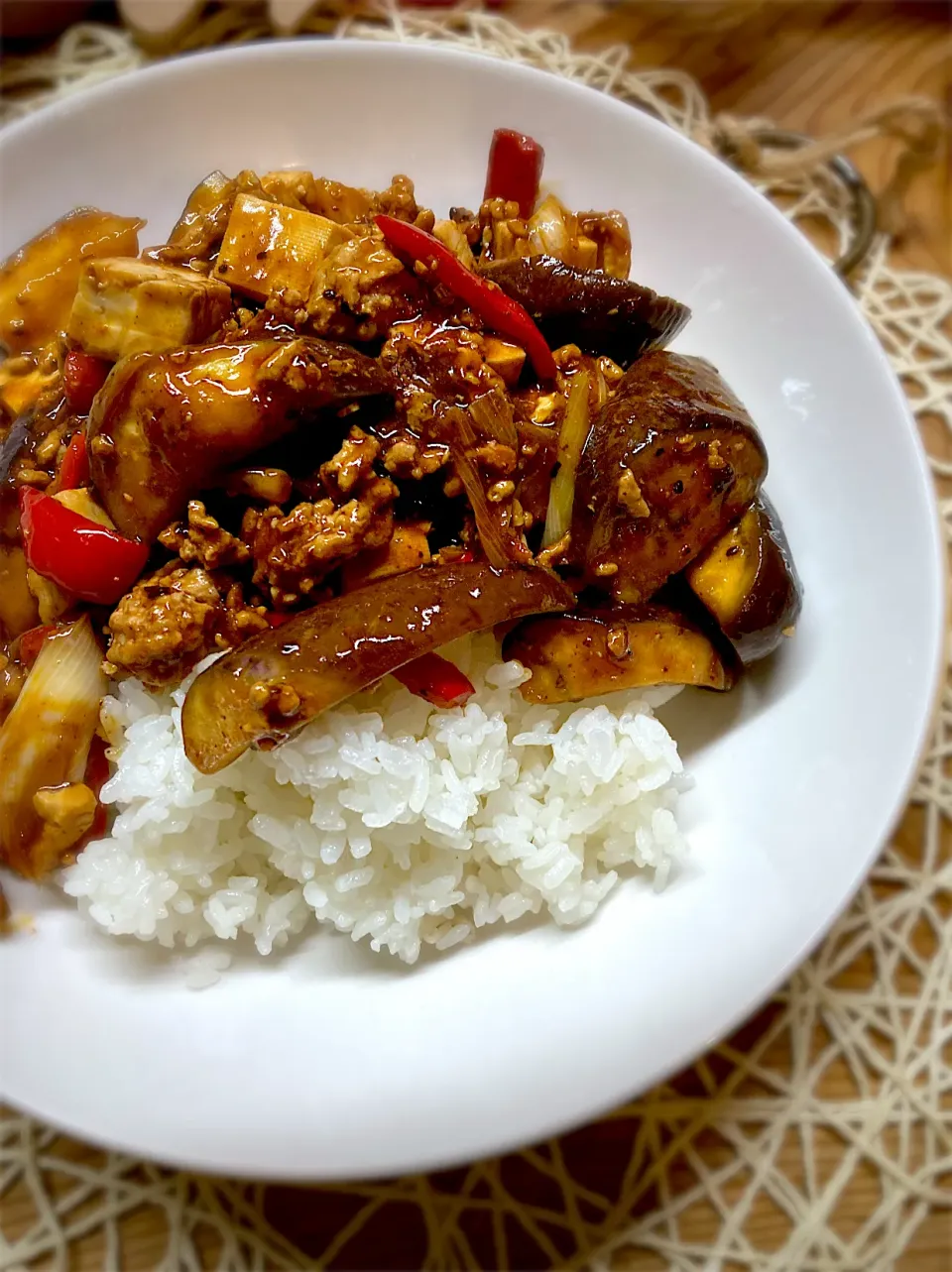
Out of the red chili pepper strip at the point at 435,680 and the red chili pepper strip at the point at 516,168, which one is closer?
the red chili pepper strip at the point at 435,680

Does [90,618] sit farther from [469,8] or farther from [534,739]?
[469,8]

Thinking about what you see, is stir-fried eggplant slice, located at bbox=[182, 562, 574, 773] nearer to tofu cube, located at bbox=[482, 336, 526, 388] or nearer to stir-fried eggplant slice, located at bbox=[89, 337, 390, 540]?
stir-fried eggplant slice, located at bbox=[89, 337, 390, 540]

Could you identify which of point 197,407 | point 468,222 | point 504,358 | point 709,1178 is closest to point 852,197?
point 468,222

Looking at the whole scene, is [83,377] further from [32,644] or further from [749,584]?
[749,584]

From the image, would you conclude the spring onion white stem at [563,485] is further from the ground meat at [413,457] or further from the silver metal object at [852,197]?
the silver metal object at [852,197]

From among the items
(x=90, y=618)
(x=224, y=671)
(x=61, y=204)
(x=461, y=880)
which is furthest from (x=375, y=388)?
(x=61, y=204)

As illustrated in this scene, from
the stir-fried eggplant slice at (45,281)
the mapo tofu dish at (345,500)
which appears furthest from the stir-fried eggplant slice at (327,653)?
the stir-fried eggplant slice at (45,281)
